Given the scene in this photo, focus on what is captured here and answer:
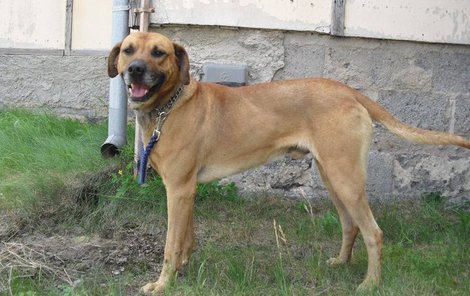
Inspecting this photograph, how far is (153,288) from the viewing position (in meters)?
4.86

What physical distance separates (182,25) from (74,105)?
298cm

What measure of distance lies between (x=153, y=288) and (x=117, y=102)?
2.62 meters

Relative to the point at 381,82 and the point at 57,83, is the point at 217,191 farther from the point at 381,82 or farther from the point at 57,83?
the point at 57,83

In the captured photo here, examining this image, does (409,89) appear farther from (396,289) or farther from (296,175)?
(396,289)

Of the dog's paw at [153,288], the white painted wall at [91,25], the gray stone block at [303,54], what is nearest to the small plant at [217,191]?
the gray stone block at [303,54]

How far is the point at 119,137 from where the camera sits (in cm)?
703

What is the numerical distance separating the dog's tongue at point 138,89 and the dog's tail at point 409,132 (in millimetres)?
1444

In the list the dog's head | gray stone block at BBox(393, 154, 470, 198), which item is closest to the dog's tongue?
the dog's head

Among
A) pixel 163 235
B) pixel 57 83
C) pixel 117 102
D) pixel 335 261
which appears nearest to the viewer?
pixel 335 261

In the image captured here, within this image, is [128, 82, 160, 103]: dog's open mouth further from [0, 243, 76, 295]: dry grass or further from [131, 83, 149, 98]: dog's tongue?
[0, 243, 76, 295]: dry grass

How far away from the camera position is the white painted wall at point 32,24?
9.27m

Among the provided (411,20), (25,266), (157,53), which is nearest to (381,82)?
(411,20)

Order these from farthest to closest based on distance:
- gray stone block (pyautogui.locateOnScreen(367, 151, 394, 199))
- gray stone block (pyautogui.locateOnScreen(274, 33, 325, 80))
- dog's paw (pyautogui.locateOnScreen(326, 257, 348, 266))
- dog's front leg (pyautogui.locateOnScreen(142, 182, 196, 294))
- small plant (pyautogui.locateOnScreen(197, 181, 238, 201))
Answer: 1. gray stone block (pyautogui.locateOnScreen(367, 151, 394, 199))
2. gray stone block (pyautogui.locateOnScreen(274, 33, 325, 80))
3. small plant (pyautogui.locateOnScreen(197, 181, 238, 201))
4. dog's paw (pyautogui.locateOnScreen(326, 257, 348, 266))
5. dog's front leg (pyautogui.locateOnScreen(142, 182, 196, 294))

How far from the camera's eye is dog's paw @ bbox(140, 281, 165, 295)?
15.7 ft
